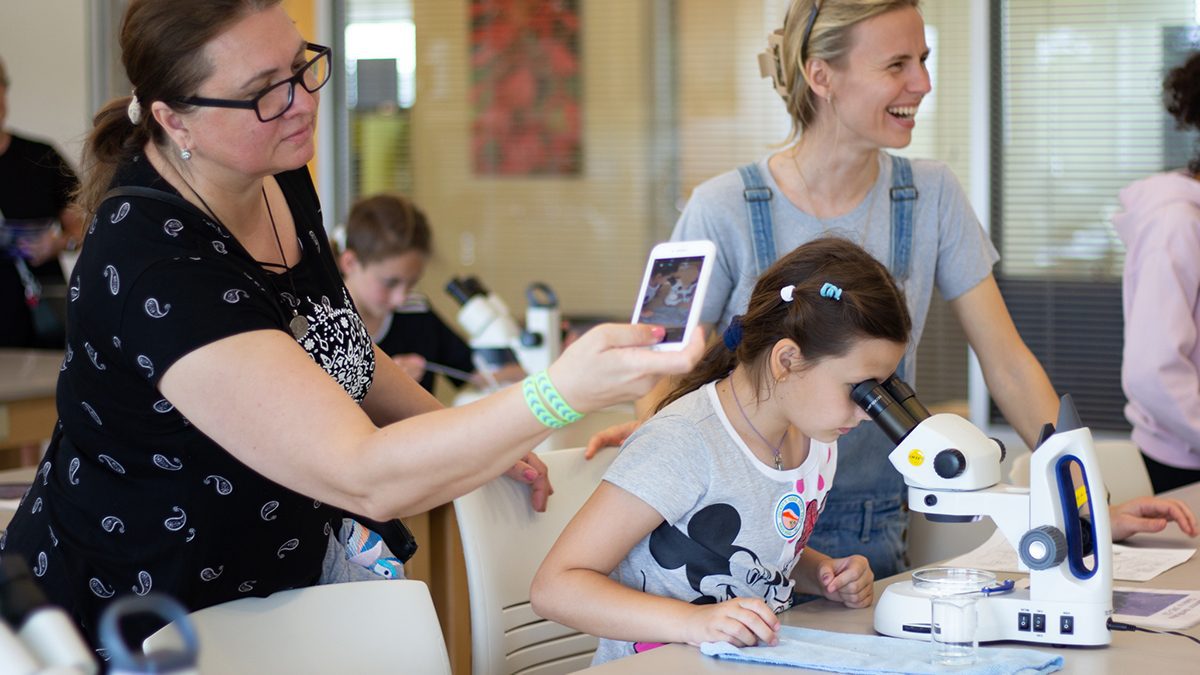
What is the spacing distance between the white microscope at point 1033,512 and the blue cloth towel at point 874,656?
0.08 m

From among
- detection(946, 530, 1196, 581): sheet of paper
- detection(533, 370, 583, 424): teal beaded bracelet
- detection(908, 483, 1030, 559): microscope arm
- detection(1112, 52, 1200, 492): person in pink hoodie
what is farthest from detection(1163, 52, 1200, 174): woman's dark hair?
detection(533, 370, 583, 424): teal beaded bracelet

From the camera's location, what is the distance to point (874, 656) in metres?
1.58

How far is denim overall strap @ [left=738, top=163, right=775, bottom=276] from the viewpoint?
7.37 ft

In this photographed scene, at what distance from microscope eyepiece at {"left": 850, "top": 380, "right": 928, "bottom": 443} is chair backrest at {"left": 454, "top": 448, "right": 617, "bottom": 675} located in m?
0.60

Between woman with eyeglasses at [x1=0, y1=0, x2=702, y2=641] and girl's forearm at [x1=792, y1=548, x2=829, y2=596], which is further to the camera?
girl's forearm at [x1=792, y1=548, x2=829, y2=596]

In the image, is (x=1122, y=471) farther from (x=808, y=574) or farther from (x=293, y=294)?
(x=293, y=294)

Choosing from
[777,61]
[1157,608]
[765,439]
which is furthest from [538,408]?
[777,61]

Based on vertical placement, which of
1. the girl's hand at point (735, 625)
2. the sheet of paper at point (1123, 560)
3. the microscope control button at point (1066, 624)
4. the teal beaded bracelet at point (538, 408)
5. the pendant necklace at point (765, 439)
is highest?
the teal beaded bracelet at point (538, 408)

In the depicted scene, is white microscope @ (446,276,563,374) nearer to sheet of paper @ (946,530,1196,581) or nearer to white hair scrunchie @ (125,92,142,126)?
sheet of paper @ (946,530,1196,581)

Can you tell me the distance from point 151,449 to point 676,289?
66 cm

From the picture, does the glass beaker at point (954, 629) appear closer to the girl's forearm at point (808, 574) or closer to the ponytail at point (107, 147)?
the girl's forearm at point (808, 574)

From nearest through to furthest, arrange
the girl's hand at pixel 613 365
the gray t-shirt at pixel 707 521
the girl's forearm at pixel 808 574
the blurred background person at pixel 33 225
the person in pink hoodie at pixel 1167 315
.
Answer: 1. the girl's hand at pixel 613 365
2. the gray t-shirt at pixel 707 521
3. the girl's forearm at pixel 808 574
4. the person in pink hoodie at pixel 1167 315
5. the blurred background person at pixel 33 225

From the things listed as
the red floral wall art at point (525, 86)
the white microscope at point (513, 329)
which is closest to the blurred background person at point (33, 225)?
the red floral wall art at point (525, 86)

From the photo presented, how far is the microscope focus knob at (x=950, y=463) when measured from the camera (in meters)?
1.64
